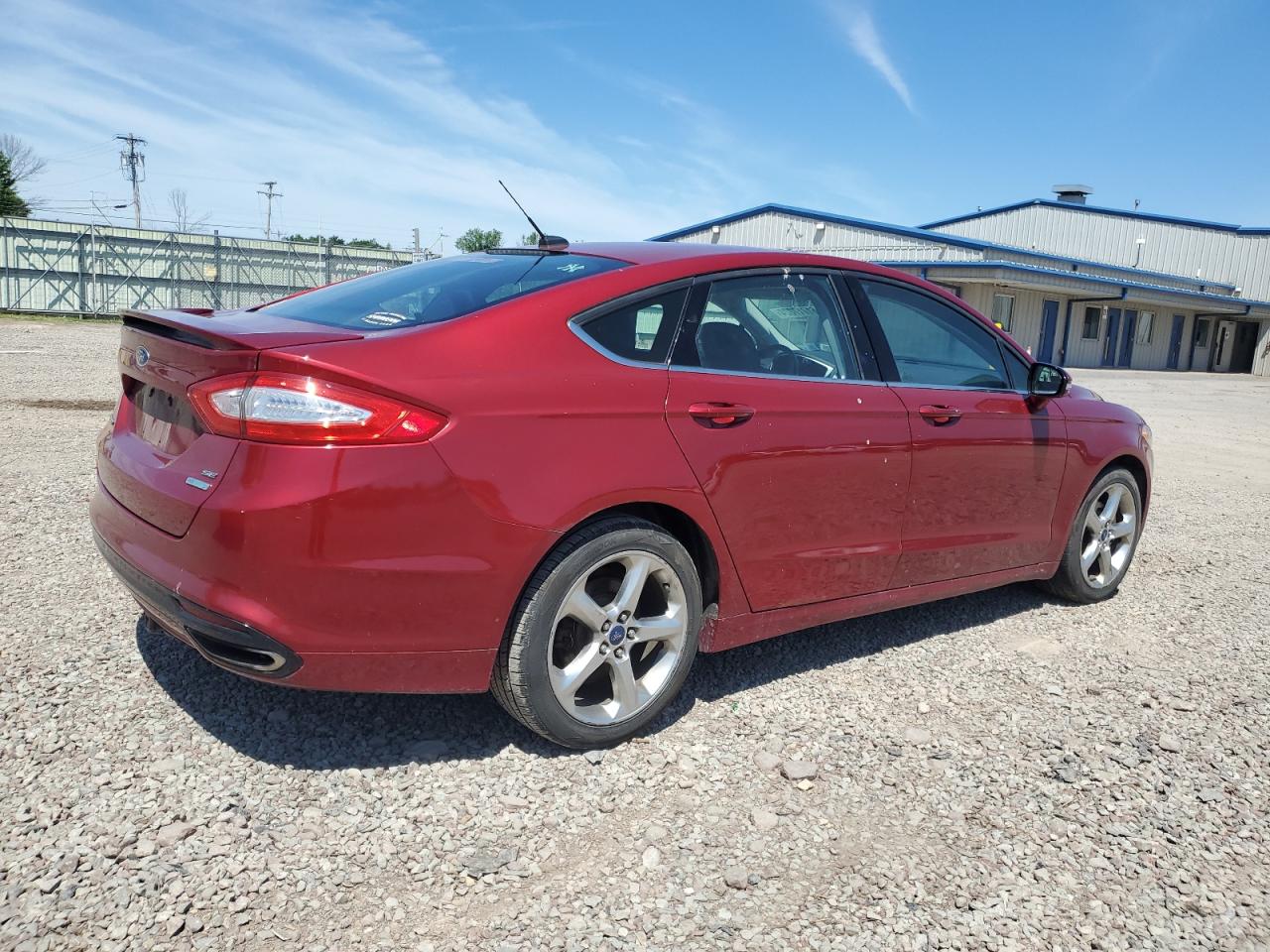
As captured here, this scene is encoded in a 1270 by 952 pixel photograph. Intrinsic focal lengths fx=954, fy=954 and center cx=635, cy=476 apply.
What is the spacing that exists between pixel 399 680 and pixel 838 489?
1.70 meters

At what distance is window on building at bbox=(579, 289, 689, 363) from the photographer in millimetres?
2945

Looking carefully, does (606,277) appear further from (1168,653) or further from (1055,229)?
(1055,229)

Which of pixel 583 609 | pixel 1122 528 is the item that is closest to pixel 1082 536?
pixel 1122 528

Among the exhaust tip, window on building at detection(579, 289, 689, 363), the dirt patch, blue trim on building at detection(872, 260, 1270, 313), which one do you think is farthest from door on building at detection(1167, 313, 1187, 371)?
the exhaust tip

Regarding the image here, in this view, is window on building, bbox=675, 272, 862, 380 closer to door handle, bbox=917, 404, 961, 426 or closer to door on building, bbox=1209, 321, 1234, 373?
door handle, bbox=917, 404, 961, 426

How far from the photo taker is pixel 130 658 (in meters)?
3.43

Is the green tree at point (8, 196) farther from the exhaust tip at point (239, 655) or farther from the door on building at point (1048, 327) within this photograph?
the exhaust tip at point (239, 655)

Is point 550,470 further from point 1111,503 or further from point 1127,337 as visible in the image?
point 1127,337

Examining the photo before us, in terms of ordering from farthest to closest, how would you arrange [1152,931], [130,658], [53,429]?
[53,429] → [130,658] → [1152,931]

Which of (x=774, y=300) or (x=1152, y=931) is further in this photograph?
(x=774, y=300)

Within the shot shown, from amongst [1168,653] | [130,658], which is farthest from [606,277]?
[1168,653]

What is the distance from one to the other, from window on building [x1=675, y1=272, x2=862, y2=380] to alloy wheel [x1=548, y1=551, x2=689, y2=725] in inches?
28.2

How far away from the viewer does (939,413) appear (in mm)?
3830

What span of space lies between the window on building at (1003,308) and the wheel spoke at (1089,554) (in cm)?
3033
